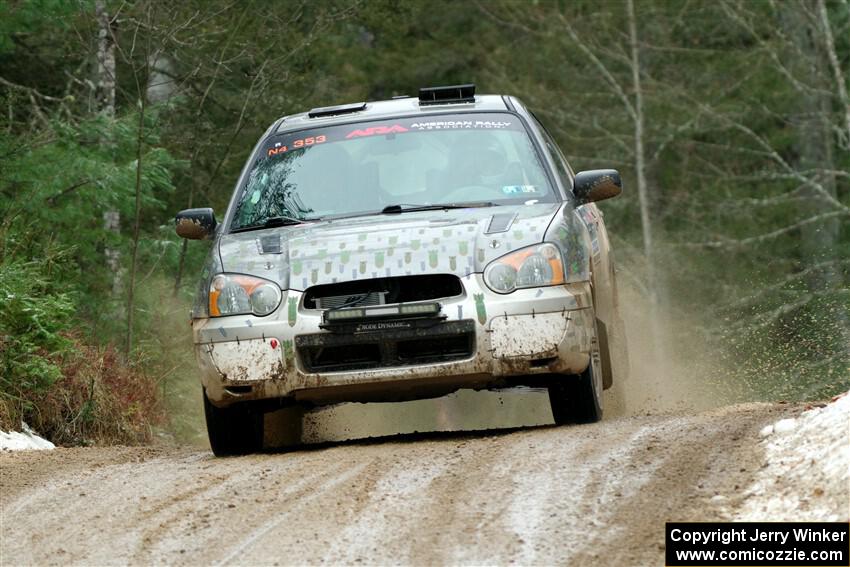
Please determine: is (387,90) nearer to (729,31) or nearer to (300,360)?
(729,31)

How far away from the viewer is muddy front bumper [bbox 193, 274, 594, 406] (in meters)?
7.14

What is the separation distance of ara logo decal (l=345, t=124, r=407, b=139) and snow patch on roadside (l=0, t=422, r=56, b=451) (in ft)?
8.96

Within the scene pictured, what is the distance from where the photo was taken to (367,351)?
7.29 m

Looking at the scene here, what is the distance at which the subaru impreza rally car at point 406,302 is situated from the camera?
23.5ft

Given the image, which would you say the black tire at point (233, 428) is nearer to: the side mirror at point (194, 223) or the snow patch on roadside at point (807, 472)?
the side mirror at point (194, 223)

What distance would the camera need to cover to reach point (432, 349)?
7.27m

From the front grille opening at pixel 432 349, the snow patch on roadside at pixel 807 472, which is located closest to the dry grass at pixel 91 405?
the front grille opening at pixel 432 349

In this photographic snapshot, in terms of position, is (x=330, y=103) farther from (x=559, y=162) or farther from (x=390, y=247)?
(x=390, y=247)

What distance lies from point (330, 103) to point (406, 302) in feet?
48.8

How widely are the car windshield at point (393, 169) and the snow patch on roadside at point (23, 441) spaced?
2140 mm

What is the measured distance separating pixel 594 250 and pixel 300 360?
1.94 metres

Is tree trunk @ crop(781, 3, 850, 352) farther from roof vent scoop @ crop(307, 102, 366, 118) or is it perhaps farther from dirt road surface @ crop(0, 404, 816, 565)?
dirt road surface @ crop(0, 404, 816, 565)

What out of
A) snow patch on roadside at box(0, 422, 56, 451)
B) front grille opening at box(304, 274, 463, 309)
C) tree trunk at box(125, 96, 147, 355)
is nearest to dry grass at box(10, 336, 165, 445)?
snow patch on roadside at box(0, 422, 56, 451)

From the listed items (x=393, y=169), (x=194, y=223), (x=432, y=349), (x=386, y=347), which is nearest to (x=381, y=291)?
(x=386, y=347)
